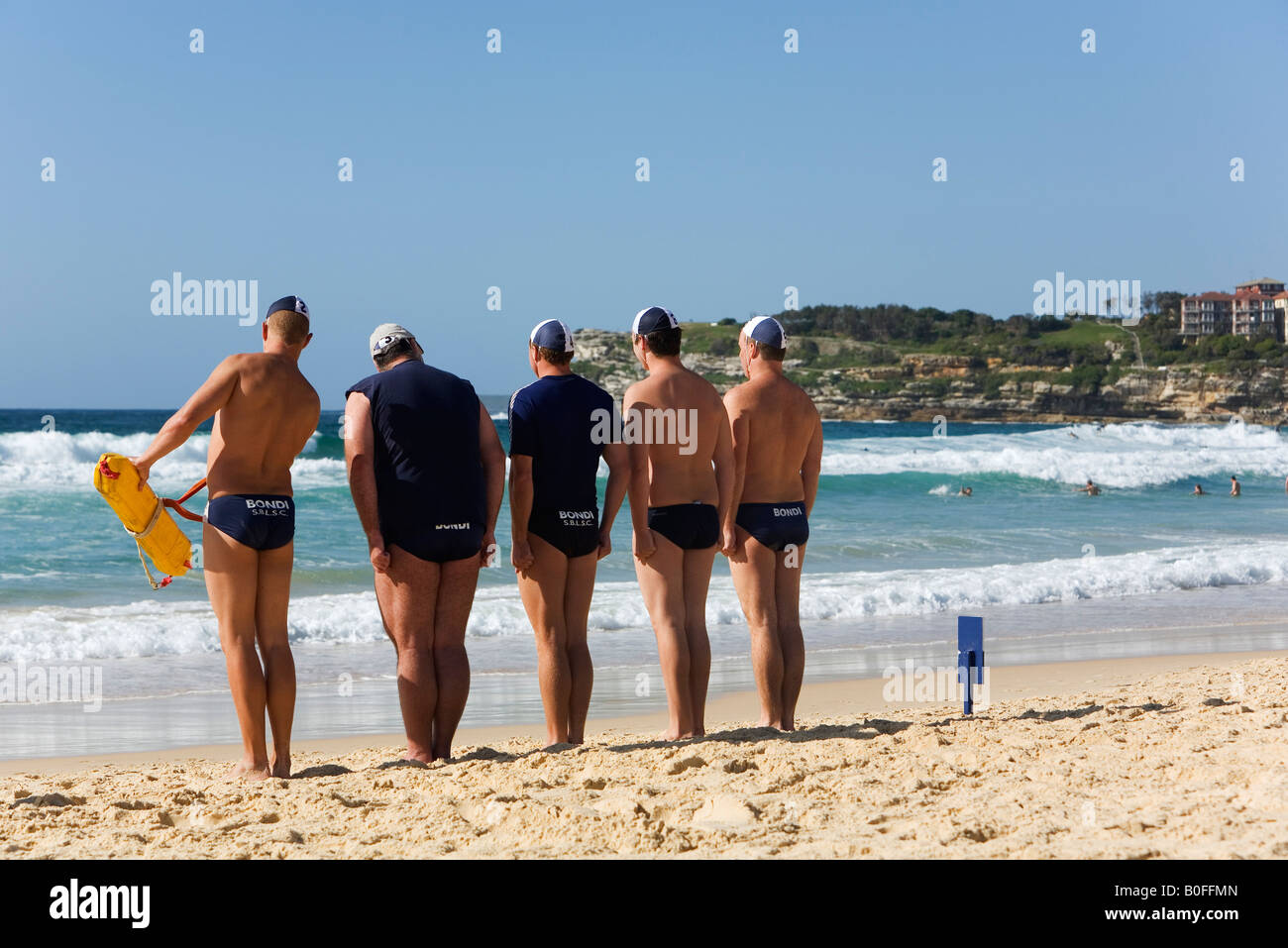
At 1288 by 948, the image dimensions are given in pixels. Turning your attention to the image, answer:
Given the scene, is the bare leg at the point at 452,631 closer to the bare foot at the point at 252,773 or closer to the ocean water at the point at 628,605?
the bare foot at the point at 252,773

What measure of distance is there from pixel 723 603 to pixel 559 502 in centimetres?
624

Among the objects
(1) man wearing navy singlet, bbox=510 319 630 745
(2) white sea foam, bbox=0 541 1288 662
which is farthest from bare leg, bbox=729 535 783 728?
(2) white sea foam, bbox=0 541 1288 662

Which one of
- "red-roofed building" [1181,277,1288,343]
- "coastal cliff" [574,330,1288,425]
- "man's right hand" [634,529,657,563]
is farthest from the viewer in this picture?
"red-roofed building" [1181,277,1288,343]

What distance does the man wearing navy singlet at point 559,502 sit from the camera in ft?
17.6

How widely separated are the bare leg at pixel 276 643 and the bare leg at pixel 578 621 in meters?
1.22

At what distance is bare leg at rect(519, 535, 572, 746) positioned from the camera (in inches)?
211

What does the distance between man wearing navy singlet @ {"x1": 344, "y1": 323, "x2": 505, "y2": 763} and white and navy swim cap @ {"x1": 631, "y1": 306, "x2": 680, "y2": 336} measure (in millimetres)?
953

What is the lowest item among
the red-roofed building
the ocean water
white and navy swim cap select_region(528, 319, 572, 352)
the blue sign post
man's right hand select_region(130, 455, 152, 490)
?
the ocean water

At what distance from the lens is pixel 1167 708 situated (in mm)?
6246

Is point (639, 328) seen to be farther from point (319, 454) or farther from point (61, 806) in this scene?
point (319, 454)

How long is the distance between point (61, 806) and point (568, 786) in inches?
77.6

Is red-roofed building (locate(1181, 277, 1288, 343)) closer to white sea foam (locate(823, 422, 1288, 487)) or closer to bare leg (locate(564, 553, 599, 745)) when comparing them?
white sea foam (locate(823, 422, 1288, 487))

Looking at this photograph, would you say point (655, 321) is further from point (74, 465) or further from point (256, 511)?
point (74, 465)
